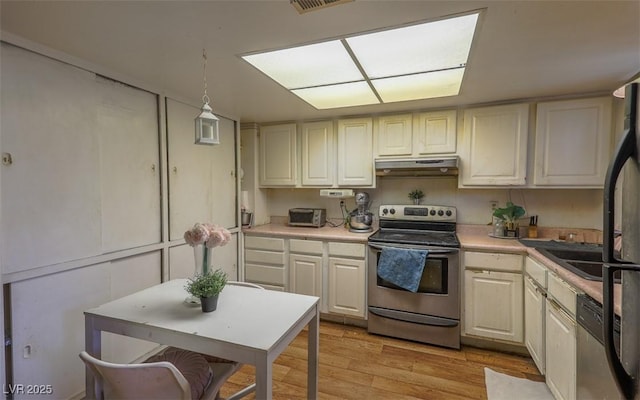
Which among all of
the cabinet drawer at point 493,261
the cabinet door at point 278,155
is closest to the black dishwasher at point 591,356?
the cabinet drawer at point 493,261

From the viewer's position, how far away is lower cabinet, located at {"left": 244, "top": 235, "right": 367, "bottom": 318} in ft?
9.22

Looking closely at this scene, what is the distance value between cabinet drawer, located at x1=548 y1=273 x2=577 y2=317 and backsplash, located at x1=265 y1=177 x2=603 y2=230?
1.15 m

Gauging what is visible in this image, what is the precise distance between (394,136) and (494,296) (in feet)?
5.40

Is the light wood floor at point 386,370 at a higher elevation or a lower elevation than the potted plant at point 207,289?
lower

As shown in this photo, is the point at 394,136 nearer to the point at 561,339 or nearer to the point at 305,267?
the point at 305,267

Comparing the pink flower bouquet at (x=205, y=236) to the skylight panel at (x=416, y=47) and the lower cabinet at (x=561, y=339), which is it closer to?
the skylight panel at (x=416, y=47)

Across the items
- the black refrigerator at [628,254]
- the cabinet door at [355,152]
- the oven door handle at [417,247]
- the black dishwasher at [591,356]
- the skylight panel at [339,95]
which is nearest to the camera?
the black refrigerator at [628,254]

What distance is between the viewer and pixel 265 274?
Answer: 320cm

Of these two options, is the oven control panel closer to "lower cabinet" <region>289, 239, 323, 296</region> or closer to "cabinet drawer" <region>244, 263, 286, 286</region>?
"lower cabinet" <region>289, 239, 323, 296</region>

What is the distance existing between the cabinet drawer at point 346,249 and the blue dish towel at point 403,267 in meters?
0.26

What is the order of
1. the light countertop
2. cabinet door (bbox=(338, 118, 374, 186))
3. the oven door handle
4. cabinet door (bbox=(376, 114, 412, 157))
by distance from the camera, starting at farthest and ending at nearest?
cabinet door (bbox=(338, 118, 374, 186)), cabinet door (bbox=(376, 114, 412, 157)), the oven door handle, the light countertop

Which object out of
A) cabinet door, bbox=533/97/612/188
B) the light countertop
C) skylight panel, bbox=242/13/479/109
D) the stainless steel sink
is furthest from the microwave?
cabinet door, bbox=533/97/612/188

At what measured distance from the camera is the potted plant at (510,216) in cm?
261

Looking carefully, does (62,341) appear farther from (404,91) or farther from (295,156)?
(404,91)
